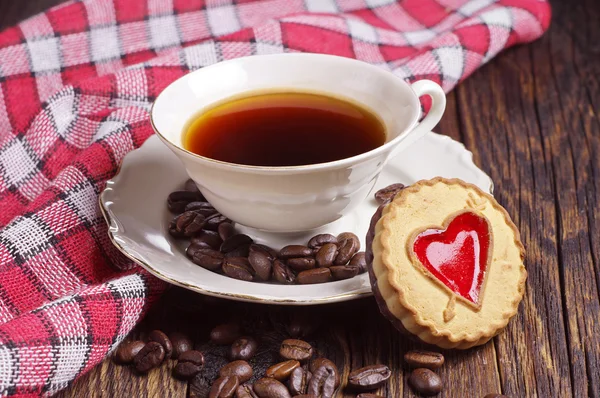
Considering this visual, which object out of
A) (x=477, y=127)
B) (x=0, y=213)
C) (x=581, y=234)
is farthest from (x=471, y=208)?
(x=0, y=213)

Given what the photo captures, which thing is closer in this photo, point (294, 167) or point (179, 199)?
point (294, 167)

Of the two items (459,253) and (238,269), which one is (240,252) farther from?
(459,253)

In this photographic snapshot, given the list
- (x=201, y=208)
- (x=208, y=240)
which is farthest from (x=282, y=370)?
(x=201, y=208)

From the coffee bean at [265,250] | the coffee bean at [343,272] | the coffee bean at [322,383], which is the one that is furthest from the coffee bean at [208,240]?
the coffee bean at [322,383]

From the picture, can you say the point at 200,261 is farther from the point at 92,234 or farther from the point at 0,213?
the point at 0,213

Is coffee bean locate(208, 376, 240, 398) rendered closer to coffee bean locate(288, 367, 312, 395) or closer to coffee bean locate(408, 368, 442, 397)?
coffee bean locate(288, 367, 312, 395)
